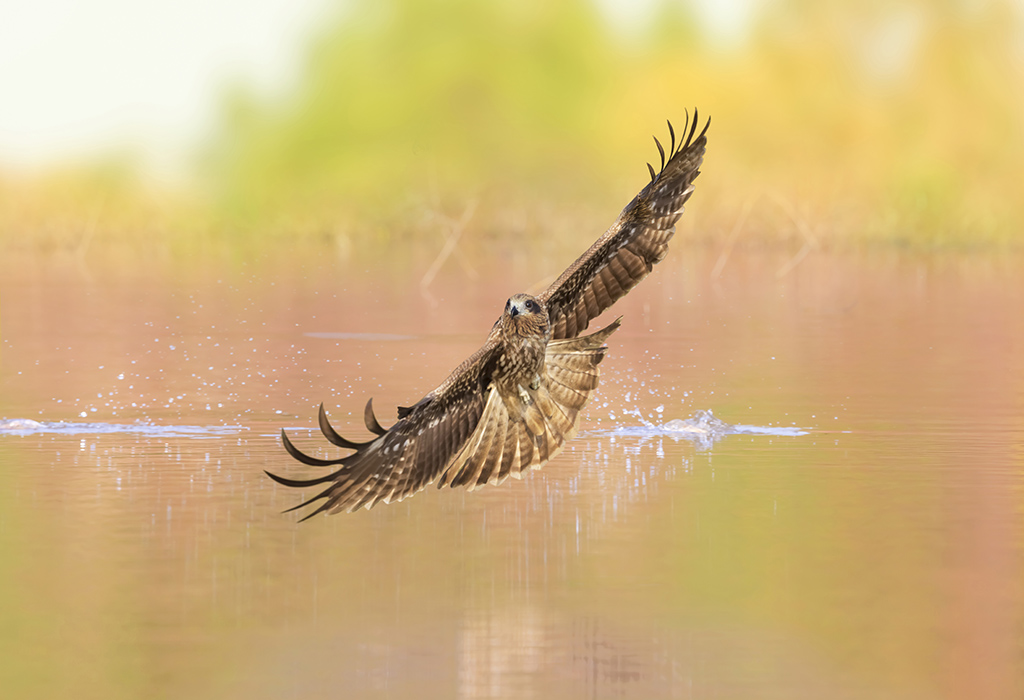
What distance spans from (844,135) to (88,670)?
139 ft

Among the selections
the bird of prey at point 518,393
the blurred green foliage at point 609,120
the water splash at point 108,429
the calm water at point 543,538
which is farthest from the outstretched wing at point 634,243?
the blurred green foliage at point 609,120

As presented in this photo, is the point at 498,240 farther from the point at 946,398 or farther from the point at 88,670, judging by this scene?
the point at 88,670

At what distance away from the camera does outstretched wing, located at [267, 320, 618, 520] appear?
8281 mm

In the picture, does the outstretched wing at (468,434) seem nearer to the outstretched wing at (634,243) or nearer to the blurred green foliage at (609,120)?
the outstretched wing at (634,243)

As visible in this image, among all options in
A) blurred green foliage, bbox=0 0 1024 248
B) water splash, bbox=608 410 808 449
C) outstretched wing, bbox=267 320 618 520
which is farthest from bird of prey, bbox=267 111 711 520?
blurred green foliage, bbox=0 0 1024 248

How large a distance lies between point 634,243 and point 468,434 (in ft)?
6.00

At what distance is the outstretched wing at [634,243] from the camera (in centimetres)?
980

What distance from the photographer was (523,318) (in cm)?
907

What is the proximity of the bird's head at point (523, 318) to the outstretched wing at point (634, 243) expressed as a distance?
0.57 metres

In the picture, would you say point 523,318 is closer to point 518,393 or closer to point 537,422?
point 518,393

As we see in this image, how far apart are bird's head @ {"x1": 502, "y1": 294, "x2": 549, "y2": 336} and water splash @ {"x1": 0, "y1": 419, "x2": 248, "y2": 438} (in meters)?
3.89

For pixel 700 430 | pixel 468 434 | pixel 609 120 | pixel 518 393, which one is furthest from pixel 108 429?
pixel 609 120

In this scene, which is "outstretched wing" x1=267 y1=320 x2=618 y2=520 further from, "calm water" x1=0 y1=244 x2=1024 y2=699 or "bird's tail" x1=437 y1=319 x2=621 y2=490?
"calm water" x1=0 y1=244 x2=1024 y2=699

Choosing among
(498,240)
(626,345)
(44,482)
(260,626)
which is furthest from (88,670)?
(498,240)
